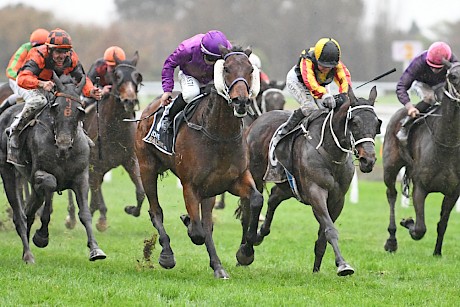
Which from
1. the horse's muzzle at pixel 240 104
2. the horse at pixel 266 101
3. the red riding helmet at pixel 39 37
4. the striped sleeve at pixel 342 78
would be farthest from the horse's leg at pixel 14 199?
the horse at pixel 266 101

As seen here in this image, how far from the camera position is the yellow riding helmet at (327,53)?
29.3 ft

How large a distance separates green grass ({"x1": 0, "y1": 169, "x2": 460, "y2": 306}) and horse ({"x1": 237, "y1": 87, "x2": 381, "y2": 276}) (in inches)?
21.2

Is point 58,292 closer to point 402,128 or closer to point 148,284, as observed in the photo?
point 148,284

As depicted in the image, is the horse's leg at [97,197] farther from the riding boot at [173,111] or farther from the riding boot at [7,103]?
the riding boot at [173,111]

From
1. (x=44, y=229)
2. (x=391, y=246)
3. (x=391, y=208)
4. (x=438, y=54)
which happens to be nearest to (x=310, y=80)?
(x=438, y=54)

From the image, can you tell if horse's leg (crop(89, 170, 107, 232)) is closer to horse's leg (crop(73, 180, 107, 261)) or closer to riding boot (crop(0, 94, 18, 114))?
riding boot (crop(0, 94, 18, 114))

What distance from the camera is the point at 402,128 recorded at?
36.4 feet

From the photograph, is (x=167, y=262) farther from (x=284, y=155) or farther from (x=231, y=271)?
(x=284, y=155)

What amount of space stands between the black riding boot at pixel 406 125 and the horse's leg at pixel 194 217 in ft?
11.2

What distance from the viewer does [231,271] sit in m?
9.05

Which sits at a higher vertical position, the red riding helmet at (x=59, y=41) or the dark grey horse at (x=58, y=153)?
the red riding helmet at (x=59, y=41)

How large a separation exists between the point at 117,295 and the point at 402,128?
4.91 meters

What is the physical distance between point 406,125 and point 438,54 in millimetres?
912

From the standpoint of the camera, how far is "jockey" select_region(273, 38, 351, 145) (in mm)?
8938
